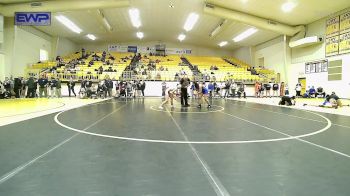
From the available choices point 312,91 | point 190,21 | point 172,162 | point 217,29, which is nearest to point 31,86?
point 190,21

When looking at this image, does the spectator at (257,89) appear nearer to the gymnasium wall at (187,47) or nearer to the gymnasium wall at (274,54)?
the gymnasium wall at (274,54)

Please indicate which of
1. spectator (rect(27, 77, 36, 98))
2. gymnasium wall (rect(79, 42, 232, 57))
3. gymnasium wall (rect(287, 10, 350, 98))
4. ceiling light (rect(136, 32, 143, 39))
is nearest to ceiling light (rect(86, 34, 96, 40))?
gymnasium wall (rect(79, 42, 232, 57))

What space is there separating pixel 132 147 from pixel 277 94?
27345mm

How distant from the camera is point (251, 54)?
3856 centimetres

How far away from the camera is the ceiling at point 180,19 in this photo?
898 inches

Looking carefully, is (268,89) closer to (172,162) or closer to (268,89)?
(268,89)

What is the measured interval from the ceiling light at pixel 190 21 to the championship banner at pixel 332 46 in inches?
492

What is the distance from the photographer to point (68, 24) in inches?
1123

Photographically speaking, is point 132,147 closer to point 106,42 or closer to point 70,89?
point 70,89

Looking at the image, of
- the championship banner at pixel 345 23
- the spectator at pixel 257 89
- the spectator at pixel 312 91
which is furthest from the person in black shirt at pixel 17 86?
the championship banner at pixel 345 23

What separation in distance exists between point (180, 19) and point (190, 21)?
4.14 feet

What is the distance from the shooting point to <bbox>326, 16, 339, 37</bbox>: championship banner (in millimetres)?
23016

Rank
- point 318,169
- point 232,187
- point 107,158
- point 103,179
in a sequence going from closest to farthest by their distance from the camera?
point 232,187 → point 103,179 → point 318,169 → point 107,158

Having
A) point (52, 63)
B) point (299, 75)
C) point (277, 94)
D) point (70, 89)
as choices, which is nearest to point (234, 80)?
point (277, 94)
